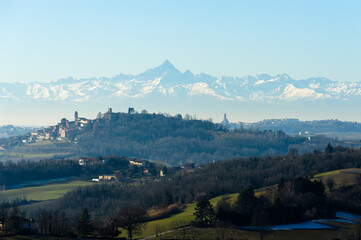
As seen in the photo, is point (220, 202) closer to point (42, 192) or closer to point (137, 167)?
point (42, 192)

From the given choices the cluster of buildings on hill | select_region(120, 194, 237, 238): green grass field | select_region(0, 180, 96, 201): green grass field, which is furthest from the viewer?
the cluster of buildings on hill

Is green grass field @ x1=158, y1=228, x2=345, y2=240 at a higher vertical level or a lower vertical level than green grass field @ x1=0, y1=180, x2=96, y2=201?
higher

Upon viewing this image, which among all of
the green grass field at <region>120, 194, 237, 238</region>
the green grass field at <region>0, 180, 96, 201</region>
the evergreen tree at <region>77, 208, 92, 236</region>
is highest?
the evergreen tree at <region>77, 208, 92, 236</region>

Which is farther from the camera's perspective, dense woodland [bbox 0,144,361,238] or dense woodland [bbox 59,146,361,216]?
dense woodland [bbox 59,146,361,216]

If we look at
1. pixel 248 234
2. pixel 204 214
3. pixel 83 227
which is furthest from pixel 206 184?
pixel 83 227

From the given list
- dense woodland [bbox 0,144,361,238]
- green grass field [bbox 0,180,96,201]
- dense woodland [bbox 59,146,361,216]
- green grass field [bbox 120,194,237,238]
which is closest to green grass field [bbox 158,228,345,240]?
dense woodland [bbox 0,144,361,238]

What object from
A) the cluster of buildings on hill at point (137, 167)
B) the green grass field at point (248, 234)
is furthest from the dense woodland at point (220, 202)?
the cluster of buildings on hill at point (137, 167)

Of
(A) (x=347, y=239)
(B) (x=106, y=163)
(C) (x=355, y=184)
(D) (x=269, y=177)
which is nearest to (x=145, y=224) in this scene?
(A) (x=347, y=239)

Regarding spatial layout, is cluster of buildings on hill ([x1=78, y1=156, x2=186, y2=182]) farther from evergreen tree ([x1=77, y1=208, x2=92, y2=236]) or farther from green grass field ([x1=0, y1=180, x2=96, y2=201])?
evergreen tree ([x1=77, y1=208, x2=92, y2=236])
